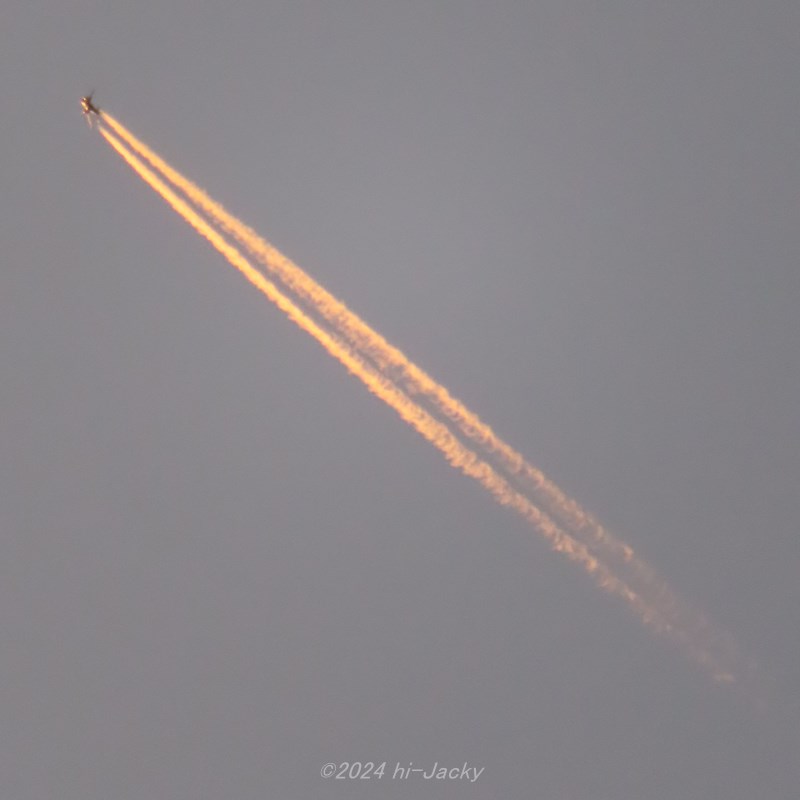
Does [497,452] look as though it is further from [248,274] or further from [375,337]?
[248,274]

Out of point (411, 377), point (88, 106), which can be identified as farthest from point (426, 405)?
point (88, 106)

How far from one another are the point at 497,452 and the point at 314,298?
3.46 metres

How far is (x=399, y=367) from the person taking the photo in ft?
60.3

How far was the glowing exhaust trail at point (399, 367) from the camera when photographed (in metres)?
17.5

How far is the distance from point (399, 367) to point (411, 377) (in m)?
0.23

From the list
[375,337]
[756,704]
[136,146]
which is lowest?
[756,704]

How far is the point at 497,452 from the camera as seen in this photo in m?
17.9

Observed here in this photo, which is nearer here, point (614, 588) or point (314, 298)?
point (614, 588)

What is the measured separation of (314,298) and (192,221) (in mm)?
2105

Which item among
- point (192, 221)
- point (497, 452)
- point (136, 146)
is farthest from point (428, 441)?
point (136, 146)

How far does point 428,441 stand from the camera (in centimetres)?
1817

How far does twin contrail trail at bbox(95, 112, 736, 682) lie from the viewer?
17.3m

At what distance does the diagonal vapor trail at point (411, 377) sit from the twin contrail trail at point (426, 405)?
0.01 metres

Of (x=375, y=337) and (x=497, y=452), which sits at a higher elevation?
(x=375, y=337)
